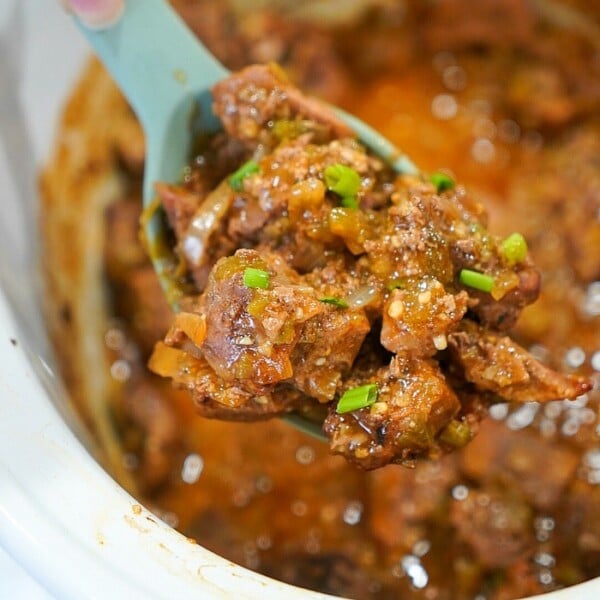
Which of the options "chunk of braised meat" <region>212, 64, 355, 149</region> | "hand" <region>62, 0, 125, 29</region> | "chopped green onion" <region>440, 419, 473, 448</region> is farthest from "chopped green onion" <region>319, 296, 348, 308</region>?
"hand" <region>62, 0, 125, 29</region>

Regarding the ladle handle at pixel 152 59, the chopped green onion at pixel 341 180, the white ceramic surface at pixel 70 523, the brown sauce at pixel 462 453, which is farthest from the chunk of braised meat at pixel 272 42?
the white ceramic surface at pixel 70 523

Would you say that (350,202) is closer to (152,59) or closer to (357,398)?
(357,398)

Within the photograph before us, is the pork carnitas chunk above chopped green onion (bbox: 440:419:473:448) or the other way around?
above

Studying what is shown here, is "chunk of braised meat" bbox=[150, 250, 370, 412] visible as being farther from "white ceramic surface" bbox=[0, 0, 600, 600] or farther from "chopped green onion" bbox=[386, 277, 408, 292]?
"white ceramic surface" bbox=[0, 0, 600, 600]

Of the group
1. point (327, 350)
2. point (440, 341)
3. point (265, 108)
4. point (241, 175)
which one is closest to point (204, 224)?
point (241, 175)

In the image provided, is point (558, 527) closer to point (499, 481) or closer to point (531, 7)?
point (499, 481)

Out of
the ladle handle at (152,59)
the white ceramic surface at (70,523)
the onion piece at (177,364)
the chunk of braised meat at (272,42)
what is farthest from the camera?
the chunk of braised meat at (272,42)

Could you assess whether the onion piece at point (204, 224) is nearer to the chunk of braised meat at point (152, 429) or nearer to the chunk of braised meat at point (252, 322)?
the chunk of braised meat at point (252, 322)
